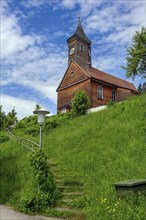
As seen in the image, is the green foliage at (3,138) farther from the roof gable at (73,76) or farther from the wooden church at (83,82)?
the roof gable at (73,76)

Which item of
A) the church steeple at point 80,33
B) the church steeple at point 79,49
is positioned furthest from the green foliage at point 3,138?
the church steeple at point 80,33

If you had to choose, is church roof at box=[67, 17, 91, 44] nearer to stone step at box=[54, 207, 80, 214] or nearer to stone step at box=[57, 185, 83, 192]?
stone step at box=[57, 185, 83, 192]

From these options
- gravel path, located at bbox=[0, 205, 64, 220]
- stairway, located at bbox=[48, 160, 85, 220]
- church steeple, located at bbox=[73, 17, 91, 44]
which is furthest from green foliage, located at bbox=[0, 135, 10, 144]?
church steeple, located at bbox=[73, 17, 91, 44]

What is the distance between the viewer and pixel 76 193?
1223 cm

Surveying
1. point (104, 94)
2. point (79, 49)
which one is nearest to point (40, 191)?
point (104, 94)

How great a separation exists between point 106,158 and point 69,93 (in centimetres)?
2703

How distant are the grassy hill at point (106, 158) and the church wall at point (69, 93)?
42.3ft

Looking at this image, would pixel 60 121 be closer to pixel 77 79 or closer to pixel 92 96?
pixel 92 96

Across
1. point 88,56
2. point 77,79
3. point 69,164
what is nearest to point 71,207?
point 69,164

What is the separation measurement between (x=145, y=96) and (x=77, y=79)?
1486 centimetres

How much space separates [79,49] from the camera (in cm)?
4275

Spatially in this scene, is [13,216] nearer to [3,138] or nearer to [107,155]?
[107,155]

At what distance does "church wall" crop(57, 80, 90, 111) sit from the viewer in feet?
128

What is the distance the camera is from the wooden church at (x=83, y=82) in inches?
1533
